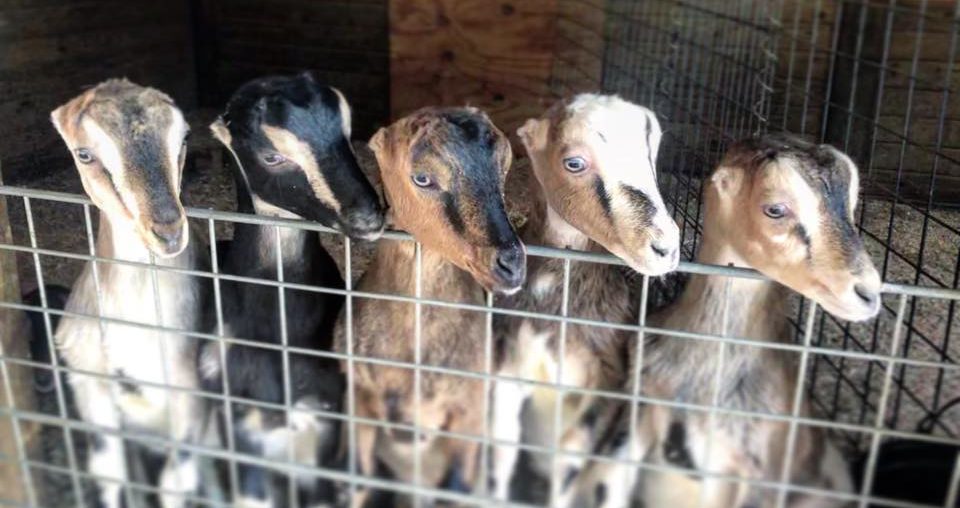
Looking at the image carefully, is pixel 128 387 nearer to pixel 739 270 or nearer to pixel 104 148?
pixel 104 148

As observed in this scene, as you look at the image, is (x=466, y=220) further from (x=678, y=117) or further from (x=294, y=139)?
(x=678, y=117)

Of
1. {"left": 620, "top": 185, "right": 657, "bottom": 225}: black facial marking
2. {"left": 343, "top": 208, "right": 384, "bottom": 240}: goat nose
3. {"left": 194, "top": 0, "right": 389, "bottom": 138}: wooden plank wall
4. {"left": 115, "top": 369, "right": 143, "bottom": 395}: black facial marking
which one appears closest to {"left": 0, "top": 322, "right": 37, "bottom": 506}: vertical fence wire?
{"left": 115, "top": 369, "right": 143, "bottom": 395}: black facial marking

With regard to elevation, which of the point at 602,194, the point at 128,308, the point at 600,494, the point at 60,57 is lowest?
the point at 600,494

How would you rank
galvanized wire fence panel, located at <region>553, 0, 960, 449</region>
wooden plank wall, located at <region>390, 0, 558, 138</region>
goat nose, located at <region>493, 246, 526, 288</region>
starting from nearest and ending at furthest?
goat nose, located at <region>493, 246, 526, 288</region> → galvanized wire fence panel, located at <region>553, 0, 960, 449</region> → wooden plank wall, located at <region>390, 0, 558, 138</region>

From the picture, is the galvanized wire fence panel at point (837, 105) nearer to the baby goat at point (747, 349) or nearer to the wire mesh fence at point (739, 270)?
the wire mesh fence at point (739, 270)

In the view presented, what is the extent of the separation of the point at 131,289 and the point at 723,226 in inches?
39.6

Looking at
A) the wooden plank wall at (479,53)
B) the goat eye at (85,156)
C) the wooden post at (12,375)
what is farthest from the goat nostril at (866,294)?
the wooden plank wall at (479,53)

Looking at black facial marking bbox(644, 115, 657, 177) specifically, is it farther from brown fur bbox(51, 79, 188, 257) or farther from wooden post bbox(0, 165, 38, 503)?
wooden post bbox(0, 165, 38, 503)

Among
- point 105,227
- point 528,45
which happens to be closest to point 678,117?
point 528,45

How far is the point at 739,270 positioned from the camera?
3.83ft

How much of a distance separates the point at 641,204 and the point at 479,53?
2.10 meters

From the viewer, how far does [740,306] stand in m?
1.49

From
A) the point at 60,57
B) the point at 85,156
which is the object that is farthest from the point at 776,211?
the point at 60,57

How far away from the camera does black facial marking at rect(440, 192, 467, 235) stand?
136 cm
